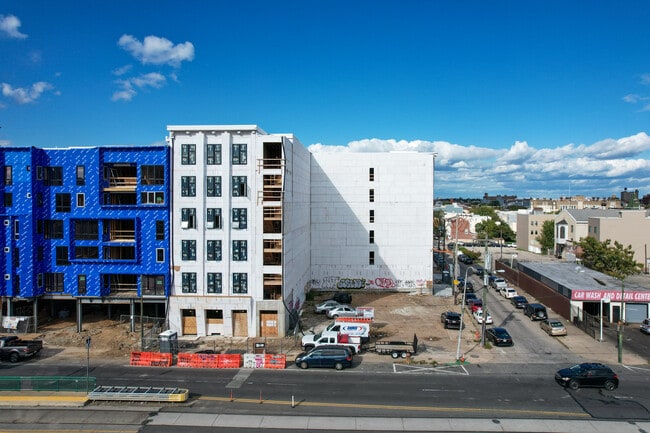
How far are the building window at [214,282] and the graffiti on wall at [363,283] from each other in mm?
24142

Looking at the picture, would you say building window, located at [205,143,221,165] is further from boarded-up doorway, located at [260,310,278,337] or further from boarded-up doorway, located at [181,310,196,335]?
boarded-up doorway, located at [260,310,278,337]

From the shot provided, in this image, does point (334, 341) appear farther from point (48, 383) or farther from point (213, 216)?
point (48, 383)

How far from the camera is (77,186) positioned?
45.3 m

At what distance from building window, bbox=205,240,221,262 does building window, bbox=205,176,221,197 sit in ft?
15.5

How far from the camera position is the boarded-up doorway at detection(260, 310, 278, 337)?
4359 cm

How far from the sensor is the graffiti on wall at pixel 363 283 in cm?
6631

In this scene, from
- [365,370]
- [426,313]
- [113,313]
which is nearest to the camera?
[365,370]

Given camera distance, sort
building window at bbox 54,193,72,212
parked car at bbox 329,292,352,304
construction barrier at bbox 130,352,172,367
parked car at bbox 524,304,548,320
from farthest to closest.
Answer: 1. parked car at bbox 329,292,352,304
2. parked car at bbox 524,304,548,320
3. building window at bbox 54,193,72,212
4. construction barrier at bbox 130,352,172,367

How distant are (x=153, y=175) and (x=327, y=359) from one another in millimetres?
25190

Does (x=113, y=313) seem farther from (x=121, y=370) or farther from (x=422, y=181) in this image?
(x=422, y=181)

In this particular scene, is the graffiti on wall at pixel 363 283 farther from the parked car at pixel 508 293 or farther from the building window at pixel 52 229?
the building window at pixel 52 229

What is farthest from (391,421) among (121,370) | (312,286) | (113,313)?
(312,286)

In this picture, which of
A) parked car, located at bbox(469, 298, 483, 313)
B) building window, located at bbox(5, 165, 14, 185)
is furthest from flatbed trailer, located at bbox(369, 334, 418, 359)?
building window, located at bbox(5, 165, 14, 185)

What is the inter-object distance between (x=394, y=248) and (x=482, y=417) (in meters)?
41.5
